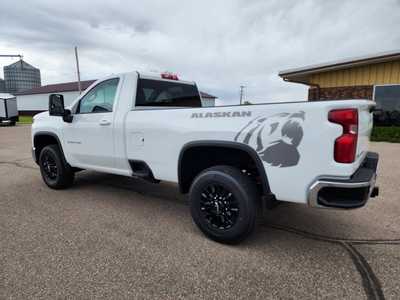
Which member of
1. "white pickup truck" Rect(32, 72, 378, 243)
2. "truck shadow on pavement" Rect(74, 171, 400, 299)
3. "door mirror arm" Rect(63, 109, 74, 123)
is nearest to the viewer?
"white pickup truck" Rect(32, 72, 378, 243)

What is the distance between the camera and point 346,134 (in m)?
2.15

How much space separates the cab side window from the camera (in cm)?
396

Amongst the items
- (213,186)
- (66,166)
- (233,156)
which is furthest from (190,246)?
(66,166)

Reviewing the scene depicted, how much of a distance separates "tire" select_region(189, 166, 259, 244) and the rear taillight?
931 mm

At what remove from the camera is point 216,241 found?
300 cm

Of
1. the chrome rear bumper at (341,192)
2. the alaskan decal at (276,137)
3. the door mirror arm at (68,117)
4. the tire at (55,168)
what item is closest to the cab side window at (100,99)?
the door mirror arm at (68,117)

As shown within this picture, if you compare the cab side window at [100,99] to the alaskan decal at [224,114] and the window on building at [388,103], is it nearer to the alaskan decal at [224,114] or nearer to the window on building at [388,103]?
the alaskan decal at [224,114]

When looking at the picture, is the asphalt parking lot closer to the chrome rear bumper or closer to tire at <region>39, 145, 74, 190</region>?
tire at <region>39, 145, 74, 190</region>

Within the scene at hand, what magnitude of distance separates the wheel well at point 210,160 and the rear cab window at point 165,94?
118 cm

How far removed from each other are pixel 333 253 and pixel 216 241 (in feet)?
4.01

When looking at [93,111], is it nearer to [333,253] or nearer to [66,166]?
[66,166]

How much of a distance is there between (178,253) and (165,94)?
2487 mm

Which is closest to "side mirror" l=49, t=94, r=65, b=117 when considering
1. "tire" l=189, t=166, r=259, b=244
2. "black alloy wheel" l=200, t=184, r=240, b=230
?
"tire" l=189, t=166, r=259, b=244

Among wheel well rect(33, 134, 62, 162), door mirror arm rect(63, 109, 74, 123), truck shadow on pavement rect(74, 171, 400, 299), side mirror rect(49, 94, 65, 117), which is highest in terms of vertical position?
side mirror rect(49, 94, 65, 117)
